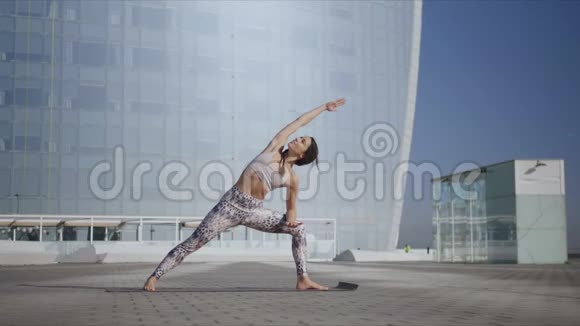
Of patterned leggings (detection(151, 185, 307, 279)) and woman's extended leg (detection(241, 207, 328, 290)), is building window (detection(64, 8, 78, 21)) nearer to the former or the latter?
patterned leggings (detection(151, 185, 307, 279))

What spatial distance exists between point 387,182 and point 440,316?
55142mm

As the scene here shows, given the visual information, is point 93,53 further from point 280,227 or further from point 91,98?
point 280,227

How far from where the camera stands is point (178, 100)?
52750 mm

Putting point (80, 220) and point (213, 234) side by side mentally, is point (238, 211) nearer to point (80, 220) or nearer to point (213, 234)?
point (213, 234)

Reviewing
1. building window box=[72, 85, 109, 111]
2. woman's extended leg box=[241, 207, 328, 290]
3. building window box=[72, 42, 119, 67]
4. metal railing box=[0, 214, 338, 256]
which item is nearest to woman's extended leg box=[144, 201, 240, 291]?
woman's extended leg box=[241, 207, 328, 290]

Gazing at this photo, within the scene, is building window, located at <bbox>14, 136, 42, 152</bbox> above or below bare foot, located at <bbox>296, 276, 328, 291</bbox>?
above

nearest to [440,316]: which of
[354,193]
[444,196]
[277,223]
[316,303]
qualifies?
[316,303]

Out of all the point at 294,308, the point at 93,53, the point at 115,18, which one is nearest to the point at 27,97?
the point at 93,53

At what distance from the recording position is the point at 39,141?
50.3 meters
